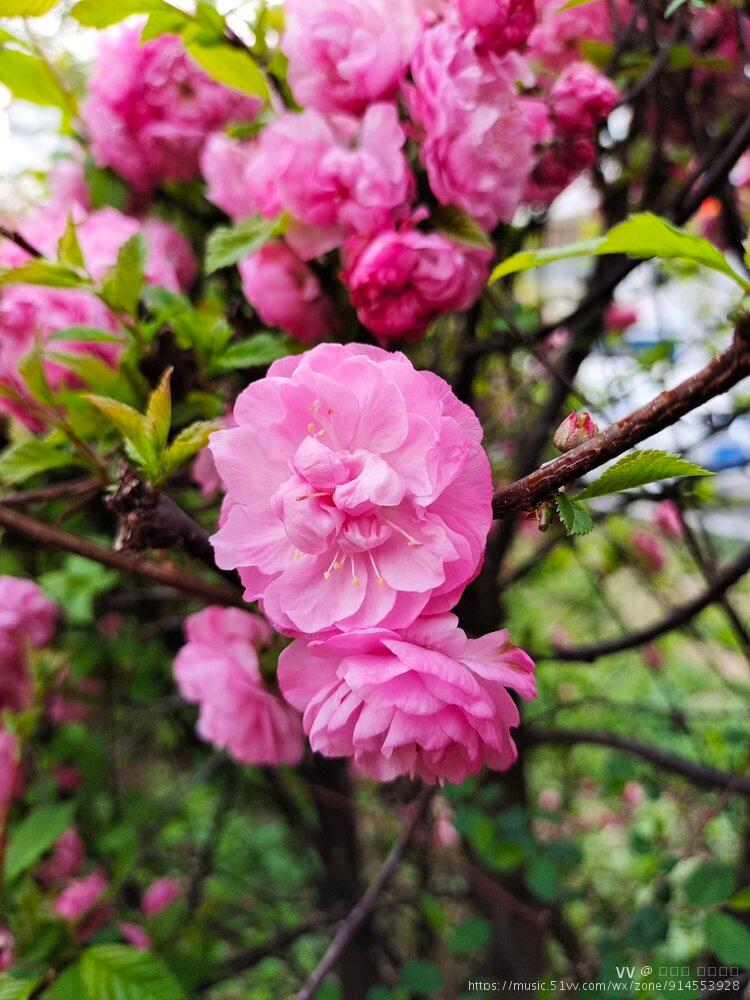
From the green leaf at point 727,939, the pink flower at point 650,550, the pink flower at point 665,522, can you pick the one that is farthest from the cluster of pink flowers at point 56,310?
the pink flower at point 650,550

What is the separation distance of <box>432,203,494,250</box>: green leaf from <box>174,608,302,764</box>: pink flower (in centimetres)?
38

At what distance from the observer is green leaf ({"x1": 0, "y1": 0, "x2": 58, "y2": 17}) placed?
56 centimetres

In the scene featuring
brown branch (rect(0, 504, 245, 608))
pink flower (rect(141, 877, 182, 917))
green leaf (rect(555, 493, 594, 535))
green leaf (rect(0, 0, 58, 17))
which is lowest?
pink flower (rect(141, 877, 182, 917))

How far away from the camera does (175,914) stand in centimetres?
111

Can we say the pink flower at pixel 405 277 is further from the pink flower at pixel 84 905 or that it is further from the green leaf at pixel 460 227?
the pink flower at pixel 84 905

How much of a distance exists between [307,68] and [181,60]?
0.35 m

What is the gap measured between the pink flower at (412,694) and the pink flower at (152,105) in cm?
71

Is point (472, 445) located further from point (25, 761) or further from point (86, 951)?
point (25, 761)

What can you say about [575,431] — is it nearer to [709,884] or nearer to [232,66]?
[232,66]

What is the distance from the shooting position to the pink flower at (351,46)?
55 cm

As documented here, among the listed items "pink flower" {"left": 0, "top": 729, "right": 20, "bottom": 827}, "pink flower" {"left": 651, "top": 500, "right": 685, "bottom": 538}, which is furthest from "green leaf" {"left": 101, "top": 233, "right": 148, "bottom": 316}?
"pink flower" {"left": 651, "top": 500, "right": 685, "bottom": 538}

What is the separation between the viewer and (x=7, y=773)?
0.85m

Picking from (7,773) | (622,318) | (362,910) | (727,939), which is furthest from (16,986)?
(622,318)

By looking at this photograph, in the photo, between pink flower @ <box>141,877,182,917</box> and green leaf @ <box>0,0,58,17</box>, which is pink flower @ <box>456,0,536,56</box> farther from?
pink flower @ <box>141,877,182,917</box>
